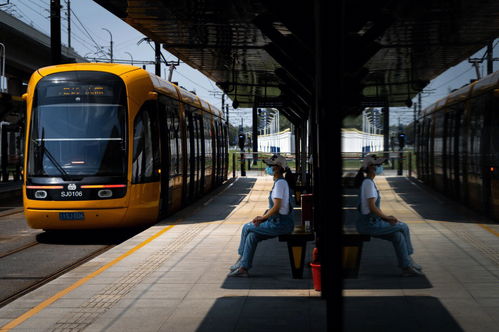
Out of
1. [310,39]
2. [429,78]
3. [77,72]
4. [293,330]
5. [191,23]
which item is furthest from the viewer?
[429,78]

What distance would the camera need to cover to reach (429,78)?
22109mm

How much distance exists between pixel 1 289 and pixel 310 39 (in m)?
4.72

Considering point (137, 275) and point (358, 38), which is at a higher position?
point (358, 38)

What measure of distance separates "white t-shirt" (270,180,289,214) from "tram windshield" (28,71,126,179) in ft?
18.2

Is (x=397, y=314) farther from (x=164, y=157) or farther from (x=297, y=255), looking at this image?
(x=164, y=157)

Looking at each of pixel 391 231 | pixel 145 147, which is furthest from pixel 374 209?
pixel 145 147

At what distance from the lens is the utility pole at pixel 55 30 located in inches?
1065

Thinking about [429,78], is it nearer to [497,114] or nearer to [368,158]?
[497,114]

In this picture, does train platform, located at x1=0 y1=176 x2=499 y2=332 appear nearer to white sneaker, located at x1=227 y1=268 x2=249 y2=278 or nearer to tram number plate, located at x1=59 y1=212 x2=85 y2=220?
white sneaker, located at x1=227 y1=268 x2=249 y2=278

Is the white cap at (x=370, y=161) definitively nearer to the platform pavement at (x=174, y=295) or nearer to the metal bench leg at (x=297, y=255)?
the metal bench leg at (x=297, y=255)

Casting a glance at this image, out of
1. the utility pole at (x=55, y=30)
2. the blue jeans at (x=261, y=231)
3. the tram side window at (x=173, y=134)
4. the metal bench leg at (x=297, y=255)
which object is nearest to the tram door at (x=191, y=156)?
the tram side window at (x=173, y=134)

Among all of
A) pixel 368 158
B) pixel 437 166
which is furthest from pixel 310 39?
pixel 437 166

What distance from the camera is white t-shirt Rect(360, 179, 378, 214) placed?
864 centimetres

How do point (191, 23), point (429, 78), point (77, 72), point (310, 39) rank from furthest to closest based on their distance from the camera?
point (429, 78) → point (77, 72) → point (191, 23) → point (310, 39)
